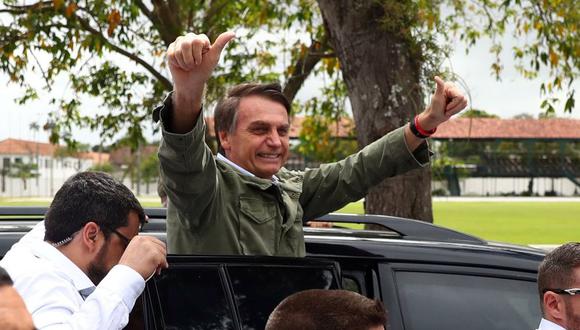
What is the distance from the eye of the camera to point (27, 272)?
2527mm

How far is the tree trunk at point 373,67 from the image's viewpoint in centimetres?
→ 746

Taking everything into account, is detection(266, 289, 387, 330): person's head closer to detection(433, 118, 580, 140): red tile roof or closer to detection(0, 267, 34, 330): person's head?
detection(0, 267, 34, 330): person's head

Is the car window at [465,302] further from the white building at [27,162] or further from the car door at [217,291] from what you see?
the white building at [27,162]

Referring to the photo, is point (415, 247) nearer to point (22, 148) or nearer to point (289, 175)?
point (289, 175)

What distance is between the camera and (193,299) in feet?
9.95

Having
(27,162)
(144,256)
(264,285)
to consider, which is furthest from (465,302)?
(27,162)

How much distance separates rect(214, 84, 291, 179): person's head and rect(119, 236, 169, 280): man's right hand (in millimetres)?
828

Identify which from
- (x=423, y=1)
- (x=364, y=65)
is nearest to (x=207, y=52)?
(x=364, y=65)

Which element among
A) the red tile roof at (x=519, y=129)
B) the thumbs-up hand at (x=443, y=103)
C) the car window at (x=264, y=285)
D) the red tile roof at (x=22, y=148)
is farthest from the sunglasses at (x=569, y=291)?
the red tile roof at (x=22, y=148)

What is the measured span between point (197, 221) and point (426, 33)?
15.9 feet

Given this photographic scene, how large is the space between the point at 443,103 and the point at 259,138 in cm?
74

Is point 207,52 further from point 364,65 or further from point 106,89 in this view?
point 106,89

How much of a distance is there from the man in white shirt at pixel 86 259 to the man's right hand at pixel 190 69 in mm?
320

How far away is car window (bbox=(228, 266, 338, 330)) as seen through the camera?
3068 millimetres
